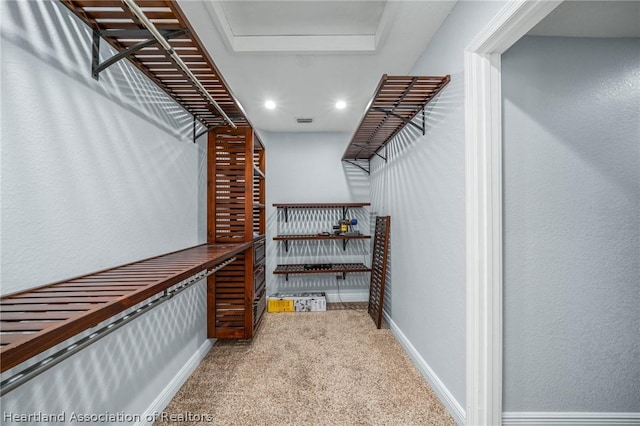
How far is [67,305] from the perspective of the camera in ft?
2.27

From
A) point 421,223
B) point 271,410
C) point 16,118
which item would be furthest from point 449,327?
point 16,118

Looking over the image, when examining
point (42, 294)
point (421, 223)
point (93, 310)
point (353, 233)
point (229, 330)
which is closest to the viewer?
point (93, 310)

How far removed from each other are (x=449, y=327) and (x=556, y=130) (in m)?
1.23

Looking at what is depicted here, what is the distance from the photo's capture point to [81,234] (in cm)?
102

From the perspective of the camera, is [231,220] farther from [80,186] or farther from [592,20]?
[592,20]

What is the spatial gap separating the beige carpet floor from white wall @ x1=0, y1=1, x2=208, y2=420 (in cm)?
35

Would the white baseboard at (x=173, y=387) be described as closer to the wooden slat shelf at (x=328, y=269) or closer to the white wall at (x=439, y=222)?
the wooden slat shelf at (x=328, y=269)

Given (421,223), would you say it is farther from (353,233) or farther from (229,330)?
(229,330)

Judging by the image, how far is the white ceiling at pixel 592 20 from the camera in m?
1.25

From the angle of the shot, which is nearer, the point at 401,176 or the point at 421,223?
the point at 421,223

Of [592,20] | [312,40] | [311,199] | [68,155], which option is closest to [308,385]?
[68,155]

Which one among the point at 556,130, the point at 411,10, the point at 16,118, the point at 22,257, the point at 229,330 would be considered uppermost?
the point at 411,10

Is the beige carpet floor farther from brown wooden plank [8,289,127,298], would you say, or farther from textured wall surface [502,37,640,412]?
brown wooden plank [8,289,127,298]

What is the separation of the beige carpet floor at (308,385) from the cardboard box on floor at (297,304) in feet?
1.96
